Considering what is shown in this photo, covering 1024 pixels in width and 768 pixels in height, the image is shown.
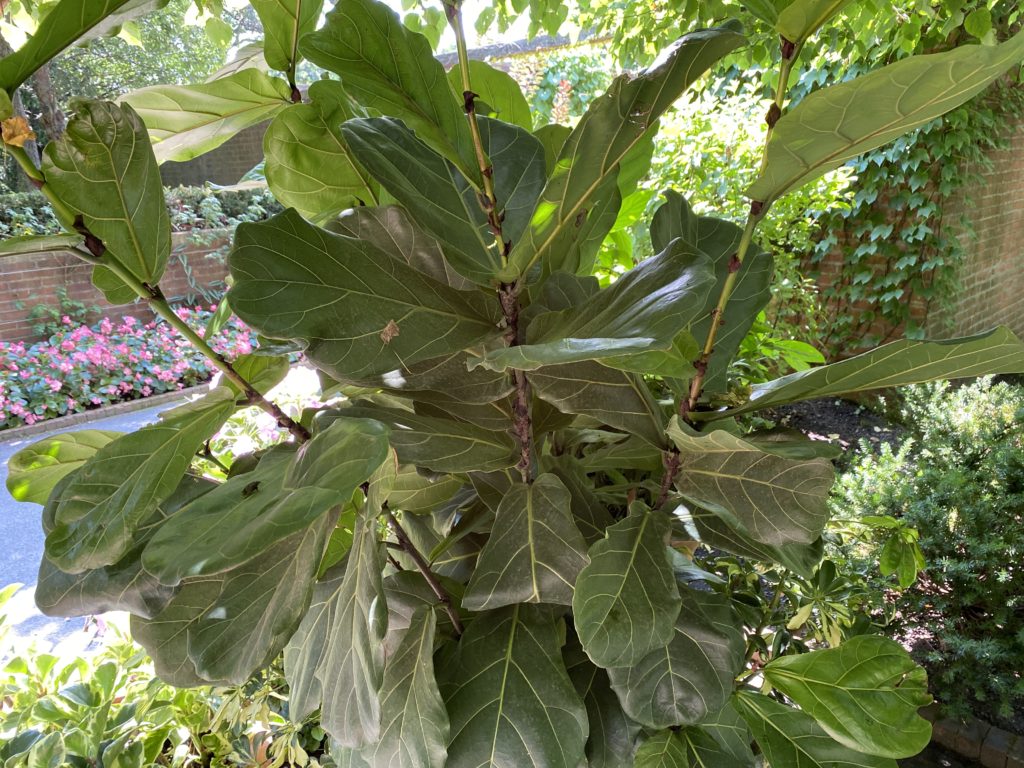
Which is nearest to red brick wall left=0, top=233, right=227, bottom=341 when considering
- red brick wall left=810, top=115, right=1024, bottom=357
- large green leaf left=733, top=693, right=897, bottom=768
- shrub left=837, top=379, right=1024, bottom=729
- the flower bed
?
the flower bed

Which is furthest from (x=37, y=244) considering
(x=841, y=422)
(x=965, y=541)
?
(x=841, y=422)

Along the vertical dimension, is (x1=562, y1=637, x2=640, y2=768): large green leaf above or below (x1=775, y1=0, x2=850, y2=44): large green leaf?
below

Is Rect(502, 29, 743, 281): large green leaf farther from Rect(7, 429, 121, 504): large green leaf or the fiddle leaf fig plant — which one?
Rect(7, 429, 121, 504): large green leaf

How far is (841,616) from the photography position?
116cm

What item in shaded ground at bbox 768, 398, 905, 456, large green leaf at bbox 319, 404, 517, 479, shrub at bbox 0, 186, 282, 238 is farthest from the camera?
shrub at bbox 0, 186, 282, 238

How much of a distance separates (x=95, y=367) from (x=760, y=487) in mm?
6102

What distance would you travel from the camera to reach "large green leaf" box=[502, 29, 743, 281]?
1.52 ft

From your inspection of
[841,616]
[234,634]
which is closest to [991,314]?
[841,616]

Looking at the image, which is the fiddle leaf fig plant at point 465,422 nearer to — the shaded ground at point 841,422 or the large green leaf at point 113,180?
the large green leaf at point 113,180

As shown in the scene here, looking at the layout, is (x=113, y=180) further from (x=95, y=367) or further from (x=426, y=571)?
(x=95, y=367)

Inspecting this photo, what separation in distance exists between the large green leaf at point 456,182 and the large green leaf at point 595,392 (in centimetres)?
11

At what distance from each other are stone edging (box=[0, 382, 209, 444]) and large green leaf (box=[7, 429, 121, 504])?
4136 mm

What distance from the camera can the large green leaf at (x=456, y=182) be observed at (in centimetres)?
51

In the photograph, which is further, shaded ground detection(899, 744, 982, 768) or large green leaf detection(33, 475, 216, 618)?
shaded ground detection(899, 744, 982, 768)
